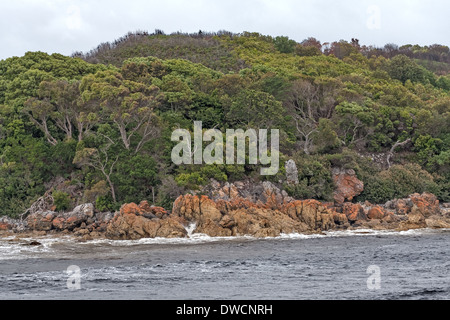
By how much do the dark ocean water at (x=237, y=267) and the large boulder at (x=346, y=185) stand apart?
7392 mm

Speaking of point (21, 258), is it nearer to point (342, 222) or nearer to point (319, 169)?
point (342, 222)

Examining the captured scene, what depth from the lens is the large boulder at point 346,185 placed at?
157ft

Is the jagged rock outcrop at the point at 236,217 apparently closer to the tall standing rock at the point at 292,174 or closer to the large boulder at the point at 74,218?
the large boulder at the point at 74,218

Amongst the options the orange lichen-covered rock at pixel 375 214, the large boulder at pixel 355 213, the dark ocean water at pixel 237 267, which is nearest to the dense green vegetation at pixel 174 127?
the large boulder at pixel 355 213

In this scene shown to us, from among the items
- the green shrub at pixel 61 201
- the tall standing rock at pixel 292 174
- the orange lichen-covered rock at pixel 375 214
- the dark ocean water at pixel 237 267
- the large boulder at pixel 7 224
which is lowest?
the dark ocean water at pixel 237 267

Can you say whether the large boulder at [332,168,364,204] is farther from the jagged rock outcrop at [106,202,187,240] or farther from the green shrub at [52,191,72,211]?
the green shrub at [52,191,72,211]

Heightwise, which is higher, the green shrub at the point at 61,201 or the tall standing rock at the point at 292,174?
the tall standing rock at the point at 292,174

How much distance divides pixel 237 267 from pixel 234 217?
1113 cm

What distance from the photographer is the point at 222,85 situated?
59.6 m

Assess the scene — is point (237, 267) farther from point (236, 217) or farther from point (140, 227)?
point (140, 227)

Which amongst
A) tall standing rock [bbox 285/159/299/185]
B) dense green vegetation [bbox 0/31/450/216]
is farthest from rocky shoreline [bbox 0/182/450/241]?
tall standing rock [bbox 285/159/299/185]

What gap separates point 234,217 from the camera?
40438 millimetres

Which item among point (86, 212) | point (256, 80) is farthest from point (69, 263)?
point (256, 80)

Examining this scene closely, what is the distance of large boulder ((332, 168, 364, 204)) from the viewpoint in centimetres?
4788
